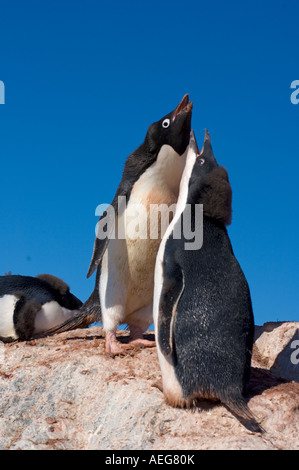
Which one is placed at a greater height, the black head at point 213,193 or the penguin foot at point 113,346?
the black head at point 213,193

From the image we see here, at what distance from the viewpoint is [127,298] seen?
550 centimetres

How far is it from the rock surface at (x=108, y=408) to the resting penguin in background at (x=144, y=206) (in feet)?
1.44

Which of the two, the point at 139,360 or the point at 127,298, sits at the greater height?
the point at 127,298

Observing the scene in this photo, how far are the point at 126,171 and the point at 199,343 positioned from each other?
6.93 feet

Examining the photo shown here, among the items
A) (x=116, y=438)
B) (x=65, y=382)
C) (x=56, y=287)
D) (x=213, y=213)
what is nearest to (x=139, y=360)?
(x=65, y=382)

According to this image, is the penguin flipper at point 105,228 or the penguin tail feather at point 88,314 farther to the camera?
the penguin tail feather at point 88,314

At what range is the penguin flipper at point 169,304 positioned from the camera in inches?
158

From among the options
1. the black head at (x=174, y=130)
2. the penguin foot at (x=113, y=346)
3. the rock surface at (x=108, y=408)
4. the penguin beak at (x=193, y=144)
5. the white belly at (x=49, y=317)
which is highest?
the black head at (x=174, y=130)

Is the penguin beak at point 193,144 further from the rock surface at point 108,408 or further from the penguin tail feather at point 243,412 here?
the penguin tail feather at point 243,412

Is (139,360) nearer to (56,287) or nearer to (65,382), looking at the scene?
(65,382)

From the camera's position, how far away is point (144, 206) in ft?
17.2

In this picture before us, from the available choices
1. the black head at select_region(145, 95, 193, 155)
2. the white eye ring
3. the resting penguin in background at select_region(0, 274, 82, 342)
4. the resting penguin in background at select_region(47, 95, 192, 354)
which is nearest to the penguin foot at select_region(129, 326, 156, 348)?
the resting penguin in background at select_region(47, 95, 192, 354)

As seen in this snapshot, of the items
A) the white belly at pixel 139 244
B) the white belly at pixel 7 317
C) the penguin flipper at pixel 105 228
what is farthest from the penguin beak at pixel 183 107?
the white belly at pixel 7 317

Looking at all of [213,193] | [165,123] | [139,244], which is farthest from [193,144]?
[139,244]
